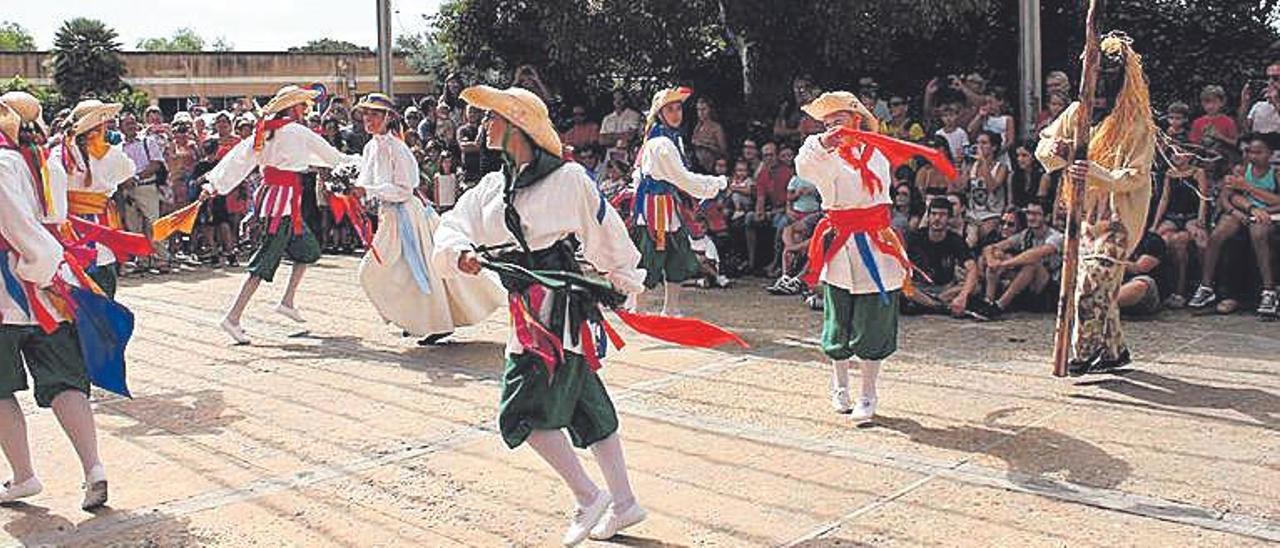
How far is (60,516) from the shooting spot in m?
5.14

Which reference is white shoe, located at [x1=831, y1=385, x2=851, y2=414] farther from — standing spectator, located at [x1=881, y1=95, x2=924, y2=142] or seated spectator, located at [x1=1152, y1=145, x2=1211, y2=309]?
standing spectator, located at [x1=881, y1=95, x2=924, y2=142]

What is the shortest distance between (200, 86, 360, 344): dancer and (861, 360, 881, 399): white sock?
4.12m

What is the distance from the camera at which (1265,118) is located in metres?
9.77

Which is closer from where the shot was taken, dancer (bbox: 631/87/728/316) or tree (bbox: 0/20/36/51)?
dancer (bbox: 631/87/728/316)

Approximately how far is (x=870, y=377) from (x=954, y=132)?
512 cm

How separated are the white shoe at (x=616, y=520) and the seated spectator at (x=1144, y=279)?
5.00 m

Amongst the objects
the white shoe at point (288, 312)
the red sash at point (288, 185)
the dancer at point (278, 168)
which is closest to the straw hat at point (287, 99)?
the dancer at point (278, 168)

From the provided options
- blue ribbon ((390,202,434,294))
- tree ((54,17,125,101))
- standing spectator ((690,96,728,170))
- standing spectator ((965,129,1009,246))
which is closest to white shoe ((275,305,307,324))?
blue ribbon ((390,202,434,294))

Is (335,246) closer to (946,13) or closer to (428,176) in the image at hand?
(428,176)

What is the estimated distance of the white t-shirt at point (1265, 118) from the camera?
973cm

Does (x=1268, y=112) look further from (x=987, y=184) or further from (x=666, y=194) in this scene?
(x=666, y=194)

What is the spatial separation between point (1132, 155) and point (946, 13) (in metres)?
4.73

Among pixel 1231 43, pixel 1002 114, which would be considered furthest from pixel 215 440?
pixel 1231 43

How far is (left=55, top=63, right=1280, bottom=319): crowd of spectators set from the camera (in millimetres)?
9344
